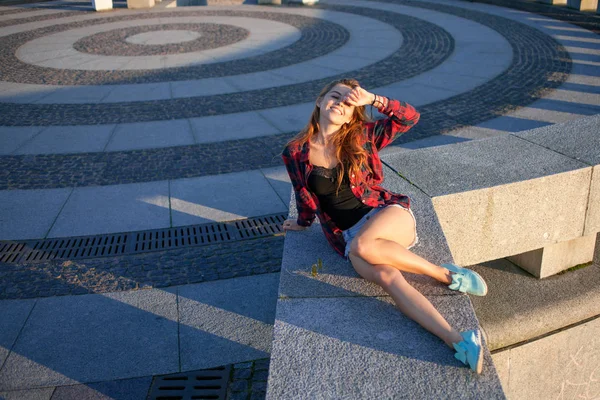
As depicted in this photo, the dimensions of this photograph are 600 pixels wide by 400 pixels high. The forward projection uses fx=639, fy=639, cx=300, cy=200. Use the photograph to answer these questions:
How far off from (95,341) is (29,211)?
2.63 m

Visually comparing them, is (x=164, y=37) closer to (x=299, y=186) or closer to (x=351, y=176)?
(x=299, y=186)

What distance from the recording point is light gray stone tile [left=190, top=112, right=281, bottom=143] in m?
8.64

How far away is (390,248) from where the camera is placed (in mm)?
3961

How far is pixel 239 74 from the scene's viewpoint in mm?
11727

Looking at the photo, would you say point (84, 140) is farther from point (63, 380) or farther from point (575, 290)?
point (575, 290)

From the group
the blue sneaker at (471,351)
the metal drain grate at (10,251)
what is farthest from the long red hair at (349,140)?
the metal drain grate at (10,251)

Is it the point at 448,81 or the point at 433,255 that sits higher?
the point at 433,255

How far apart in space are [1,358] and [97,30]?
1312 centimetres

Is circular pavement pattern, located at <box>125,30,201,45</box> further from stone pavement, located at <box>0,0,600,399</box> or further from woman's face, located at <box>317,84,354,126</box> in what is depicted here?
woman's face, located at <box>317,84,354,126</box>

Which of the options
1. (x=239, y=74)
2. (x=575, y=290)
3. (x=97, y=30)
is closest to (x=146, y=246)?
(x=575, y=290)

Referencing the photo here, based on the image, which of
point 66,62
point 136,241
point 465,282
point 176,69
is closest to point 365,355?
point 465,282

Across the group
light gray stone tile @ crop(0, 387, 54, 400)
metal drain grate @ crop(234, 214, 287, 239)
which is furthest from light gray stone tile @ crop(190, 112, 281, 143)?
light gray stone tile @ crop(0, 387, 54, 400)

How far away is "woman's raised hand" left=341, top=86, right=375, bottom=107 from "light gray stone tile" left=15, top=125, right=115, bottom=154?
5035mm

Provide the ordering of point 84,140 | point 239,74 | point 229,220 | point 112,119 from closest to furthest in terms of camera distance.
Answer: point 229,220, point 84,140, point 112,119, point 239,74
